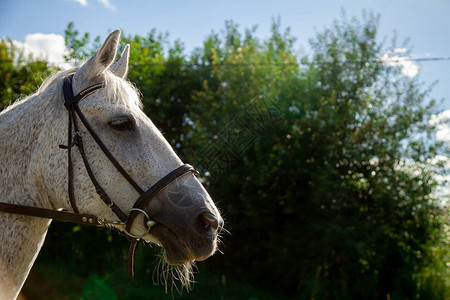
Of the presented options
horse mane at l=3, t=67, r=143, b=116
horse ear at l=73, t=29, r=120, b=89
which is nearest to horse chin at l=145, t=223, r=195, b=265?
horse mane at l=3, t=67, r=143, b=116

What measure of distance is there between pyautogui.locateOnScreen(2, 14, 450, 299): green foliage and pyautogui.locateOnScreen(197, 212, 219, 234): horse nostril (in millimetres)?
4909

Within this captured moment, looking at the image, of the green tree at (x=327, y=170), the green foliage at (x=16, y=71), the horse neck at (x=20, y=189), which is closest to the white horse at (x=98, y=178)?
the horse neck at (x=20, y=189)

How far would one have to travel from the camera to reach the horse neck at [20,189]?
1.83 meters

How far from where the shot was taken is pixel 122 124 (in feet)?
6.29

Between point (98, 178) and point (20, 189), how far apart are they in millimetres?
414

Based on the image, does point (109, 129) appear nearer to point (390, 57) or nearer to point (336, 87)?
point (336, 87)

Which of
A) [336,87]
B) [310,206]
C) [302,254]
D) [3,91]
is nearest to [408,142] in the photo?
[336,87]

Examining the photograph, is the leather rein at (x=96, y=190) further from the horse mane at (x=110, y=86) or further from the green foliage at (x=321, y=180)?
the green foliage at (x=321, y=180)

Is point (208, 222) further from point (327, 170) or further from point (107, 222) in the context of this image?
point (327, 170)

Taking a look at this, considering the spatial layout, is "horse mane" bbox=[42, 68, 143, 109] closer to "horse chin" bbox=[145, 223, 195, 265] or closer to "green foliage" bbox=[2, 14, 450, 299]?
"horse chin" bbox=[145, 223, 195, 265]

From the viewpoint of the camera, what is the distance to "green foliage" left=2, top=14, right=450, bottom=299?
675cm

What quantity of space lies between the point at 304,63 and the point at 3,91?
6506mm

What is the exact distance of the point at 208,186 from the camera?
285 inches

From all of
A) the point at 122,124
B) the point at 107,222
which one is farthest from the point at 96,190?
the point at 122,124
